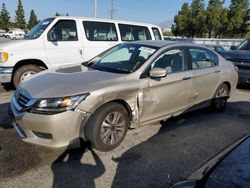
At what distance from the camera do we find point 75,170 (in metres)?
3.20

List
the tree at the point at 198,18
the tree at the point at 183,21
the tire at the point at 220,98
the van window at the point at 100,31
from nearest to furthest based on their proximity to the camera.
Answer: the tire at the point at 220,98 < the van window at the point at 100,31 < the tree at the point at 198,18 < the tree at the point at 183,21

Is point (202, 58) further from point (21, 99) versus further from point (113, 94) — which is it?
point (21, 99)

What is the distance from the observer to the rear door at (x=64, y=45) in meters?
6.96


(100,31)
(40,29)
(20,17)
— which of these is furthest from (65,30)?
(20,17)

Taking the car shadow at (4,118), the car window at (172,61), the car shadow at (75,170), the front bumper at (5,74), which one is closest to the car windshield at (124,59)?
the car window at (172,61)

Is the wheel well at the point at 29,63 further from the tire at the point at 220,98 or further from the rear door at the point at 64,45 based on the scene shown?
the tire at the point at 220,98

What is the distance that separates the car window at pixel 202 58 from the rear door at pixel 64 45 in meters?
3.56

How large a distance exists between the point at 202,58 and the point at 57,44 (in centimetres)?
386

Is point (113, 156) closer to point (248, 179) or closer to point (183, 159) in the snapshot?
point (183, 159)

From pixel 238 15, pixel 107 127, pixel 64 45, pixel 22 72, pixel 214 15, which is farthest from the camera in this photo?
pixel 214 15

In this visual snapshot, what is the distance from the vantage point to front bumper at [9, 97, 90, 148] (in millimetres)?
3166

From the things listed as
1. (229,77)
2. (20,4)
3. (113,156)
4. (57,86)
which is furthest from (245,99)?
(20,4)

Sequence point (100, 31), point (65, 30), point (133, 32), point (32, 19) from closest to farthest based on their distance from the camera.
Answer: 1. point (65, 30)
2. point (100, 31)
3. point (133, 32)
4. point (32, 19)

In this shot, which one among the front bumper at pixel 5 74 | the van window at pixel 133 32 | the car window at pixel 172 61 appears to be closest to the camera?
the car window at pixel 172 61
